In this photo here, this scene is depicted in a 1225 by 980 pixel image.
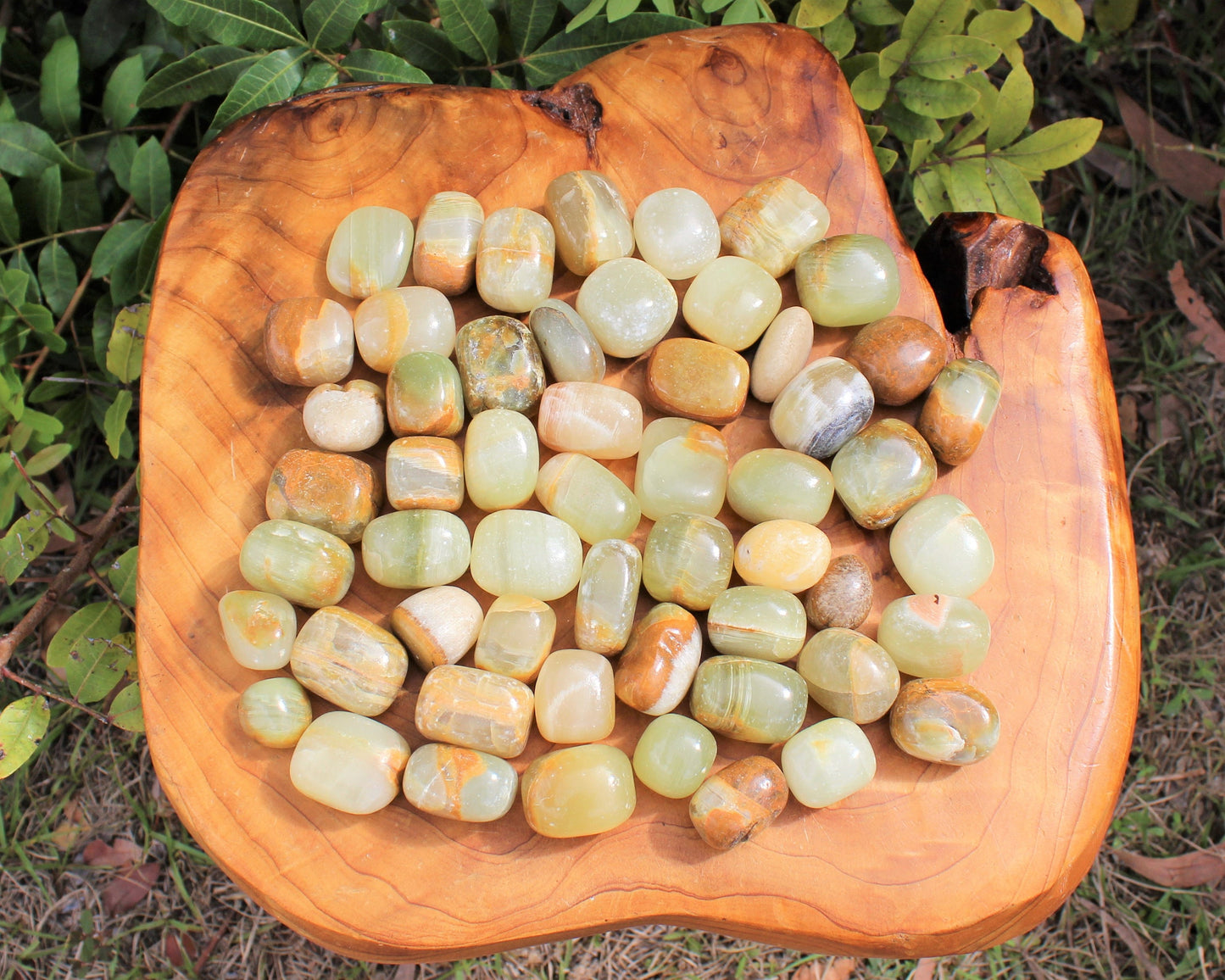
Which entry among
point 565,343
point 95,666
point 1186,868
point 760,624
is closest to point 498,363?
point 565,343

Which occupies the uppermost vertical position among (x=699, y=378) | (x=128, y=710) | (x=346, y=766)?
(x=699, y=378)

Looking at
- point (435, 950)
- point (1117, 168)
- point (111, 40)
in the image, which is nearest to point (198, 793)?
point (435, 950)

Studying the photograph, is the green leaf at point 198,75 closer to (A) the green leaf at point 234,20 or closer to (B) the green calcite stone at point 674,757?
(A) the green leaf at point 234,20

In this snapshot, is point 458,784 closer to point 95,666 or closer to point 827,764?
point 827,764

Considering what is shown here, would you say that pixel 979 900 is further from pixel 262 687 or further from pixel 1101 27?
pixel 1101 27

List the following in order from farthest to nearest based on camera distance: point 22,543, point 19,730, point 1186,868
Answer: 1. point 1186,868
2. point 22,543
3. point 19,730

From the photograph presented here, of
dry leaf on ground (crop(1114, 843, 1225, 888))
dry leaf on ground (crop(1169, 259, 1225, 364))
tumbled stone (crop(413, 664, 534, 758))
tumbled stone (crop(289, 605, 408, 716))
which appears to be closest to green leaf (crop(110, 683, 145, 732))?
Result: tumbled stone (crop(289, 605, 408, 716))

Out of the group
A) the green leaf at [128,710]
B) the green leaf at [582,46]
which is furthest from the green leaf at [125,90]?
the green leaf at [128,710]
